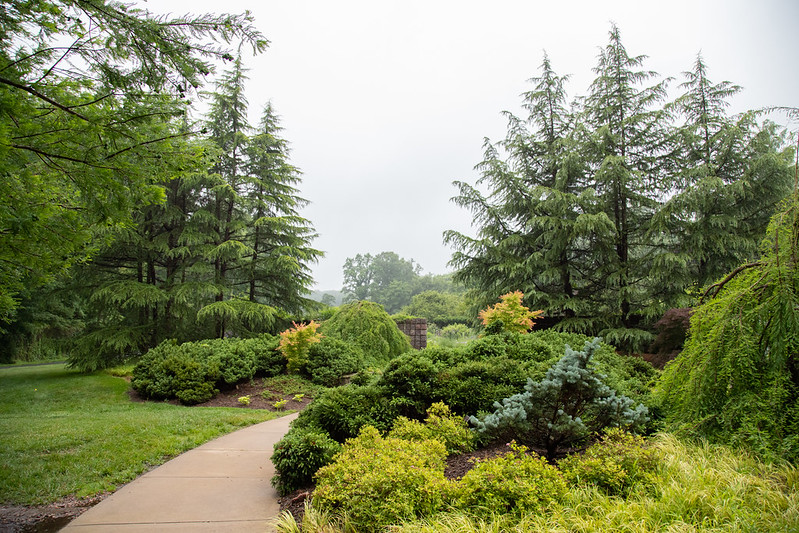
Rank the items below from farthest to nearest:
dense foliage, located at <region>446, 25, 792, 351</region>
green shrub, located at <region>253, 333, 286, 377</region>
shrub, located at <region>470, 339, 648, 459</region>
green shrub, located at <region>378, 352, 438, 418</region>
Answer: dense foliage, located at <region>446, 25, 792, 351</region>, green shrub, located at <region>253, 333, 286, 377</region>, green shrub, located at <region>378, 352, 438, 418</region>, shrub, located at <region>470, 339, 648, 459</region>

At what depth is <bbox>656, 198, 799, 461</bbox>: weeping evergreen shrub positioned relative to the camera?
9.23ft

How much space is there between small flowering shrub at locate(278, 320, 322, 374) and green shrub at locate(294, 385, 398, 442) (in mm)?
4536

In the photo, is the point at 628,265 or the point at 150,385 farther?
the point at 628,265

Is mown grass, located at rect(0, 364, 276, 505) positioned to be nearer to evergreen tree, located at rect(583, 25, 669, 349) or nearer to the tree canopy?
the tree canopy

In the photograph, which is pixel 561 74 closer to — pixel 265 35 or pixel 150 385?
pixel 265 35

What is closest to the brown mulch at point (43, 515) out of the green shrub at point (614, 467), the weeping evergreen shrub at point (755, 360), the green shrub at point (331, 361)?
the green shrub at point (614, 467)

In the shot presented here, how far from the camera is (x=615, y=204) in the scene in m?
10.9

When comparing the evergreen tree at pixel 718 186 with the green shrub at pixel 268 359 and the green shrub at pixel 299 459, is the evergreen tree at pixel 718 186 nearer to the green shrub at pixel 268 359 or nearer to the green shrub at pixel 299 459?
the green shrub at pixel 299 459

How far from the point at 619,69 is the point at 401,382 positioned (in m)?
11.5

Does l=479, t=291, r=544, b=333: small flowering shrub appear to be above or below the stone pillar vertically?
above

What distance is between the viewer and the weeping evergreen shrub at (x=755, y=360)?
2814mm

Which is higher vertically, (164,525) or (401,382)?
(401,382)

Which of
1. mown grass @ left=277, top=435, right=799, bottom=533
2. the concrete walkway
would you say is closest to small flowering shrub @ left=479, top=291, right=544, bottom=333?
mown grass @ left=277, top=435, right=799, bottom=533

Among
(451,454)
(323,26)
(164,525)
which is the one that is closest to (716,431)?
(451,454)
